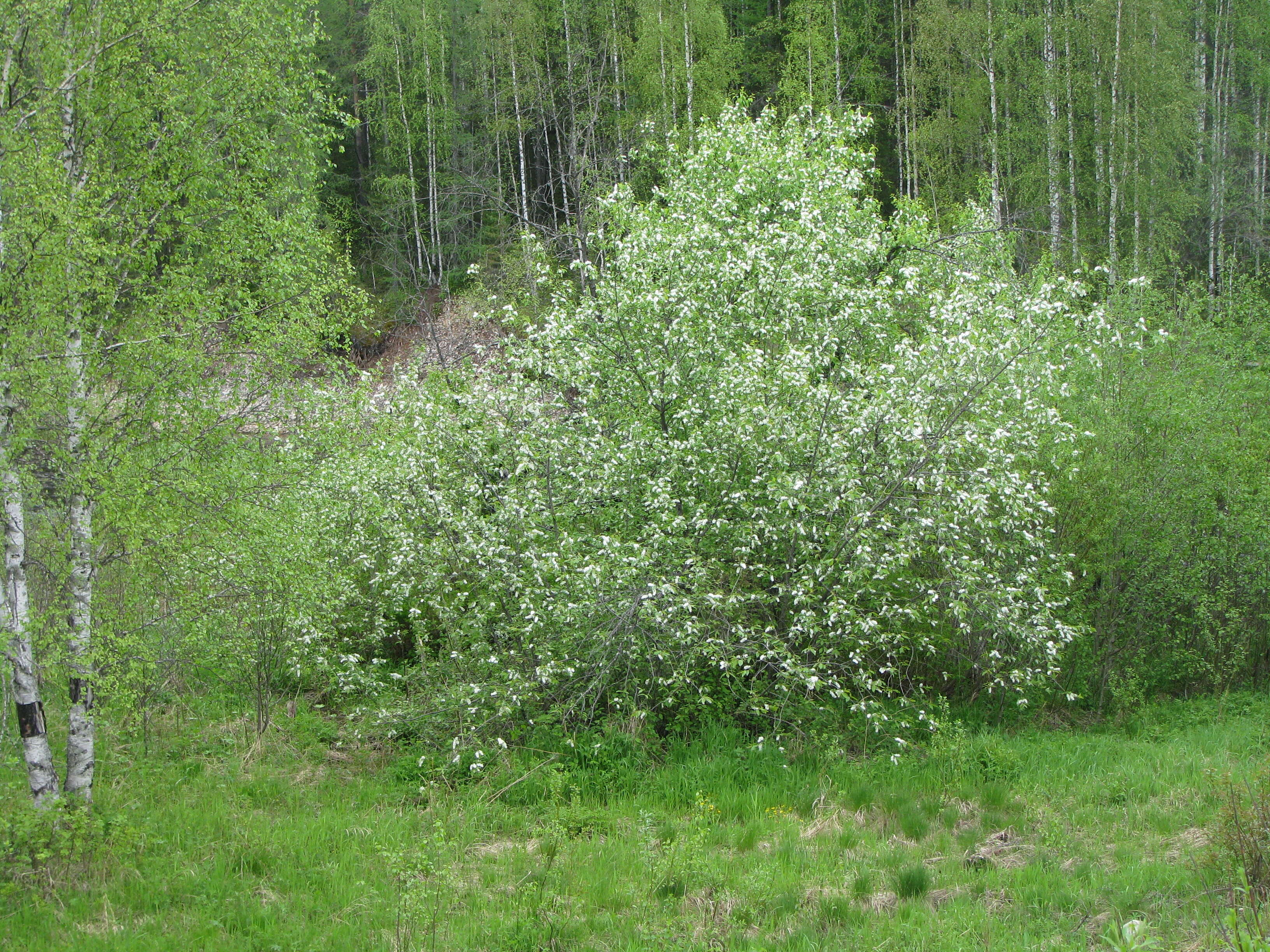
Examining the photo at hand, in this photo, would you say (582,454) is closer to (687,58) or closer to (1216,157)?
(687,58)

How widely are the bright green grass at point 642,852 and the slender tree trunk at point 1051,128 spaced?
20.0 meters

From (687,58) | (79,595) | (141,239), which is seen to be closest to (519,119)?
(687,58)

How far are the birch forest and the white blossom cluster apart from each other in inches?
3.1

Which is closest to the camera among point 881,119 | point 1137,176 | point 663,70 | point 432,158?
point 1137,176

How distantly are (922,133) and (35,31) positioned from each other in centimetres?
2652

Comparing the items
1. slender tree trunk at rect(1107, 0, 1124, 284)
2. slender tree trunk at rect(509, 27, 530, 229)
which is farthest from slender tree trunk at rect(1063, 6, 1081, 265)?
slender tree trunk at rect(509, 27, 530, 229)

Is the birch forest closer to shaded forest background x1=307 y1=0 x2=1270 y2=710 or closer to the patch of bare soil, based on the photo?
the patch of bare soil

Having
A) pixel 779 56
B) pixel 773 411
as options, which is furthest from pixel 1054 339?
pixel 779 56

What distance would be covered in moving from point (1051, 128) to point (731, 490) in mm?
22899

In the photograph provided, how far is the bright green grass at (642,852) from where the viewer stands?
582 cm

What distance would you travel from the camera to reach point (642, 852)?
691 centimetres

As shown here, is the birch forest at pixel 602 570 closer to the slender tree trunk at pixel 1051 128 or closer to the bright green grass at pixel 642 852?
the bright green grass at pixel 642 852

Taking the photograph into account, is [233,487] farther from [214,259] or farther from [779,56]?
[779,56]

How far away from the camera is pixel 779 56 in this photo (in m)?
32.6
